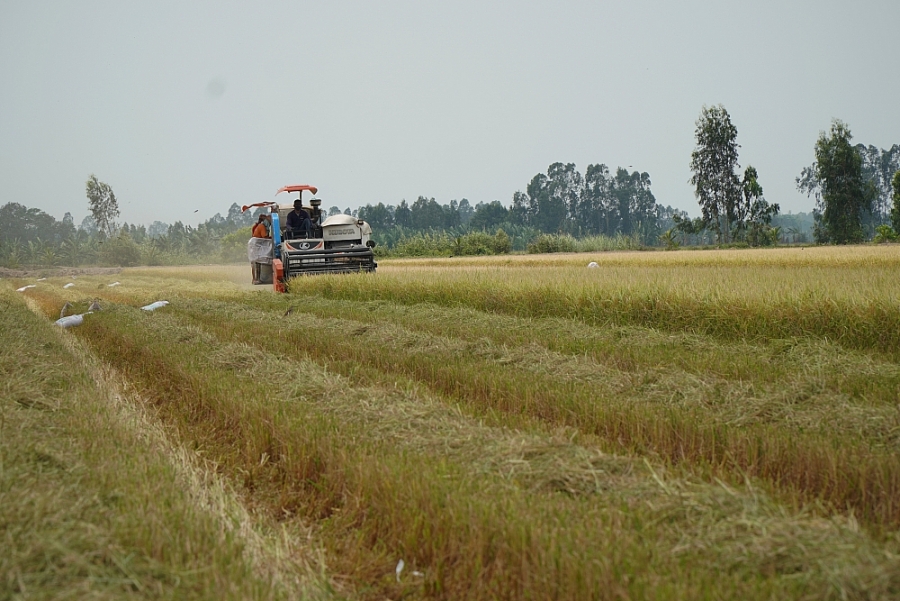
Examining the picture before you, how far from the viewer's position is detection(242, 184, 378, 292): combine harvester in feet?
56.0

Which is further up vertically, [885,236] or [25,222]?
[25,222]

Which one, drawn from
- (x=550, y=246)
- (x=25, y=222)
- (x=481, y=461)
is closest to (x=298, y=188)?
(x=481, y=461)

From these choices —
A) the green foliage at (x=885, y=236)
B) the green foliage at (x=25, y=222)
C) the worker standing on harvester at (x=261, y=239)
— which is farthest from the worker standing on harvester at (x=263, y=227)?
the green foliage at (x=25, y=222)

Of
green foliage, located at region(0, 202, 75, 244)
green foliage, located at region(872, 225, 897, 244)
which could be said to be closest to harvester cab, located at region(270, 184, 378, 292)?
green foliage, located at region(872, 225, 897, 244)

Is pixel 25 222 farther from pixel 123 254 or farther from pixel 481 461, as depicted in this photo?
pixel 481 461

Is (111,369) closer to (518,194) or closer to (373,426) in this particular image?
(373,426)

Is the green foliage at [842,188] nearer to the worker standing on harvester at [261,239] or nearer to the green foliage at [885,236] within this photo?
the green foliage at [885,236]

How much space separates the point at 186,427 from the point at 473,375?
2.50m

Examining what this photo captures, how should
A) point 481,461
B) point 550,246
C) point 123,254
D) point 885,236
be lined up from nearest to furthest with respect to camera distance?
point 481,461 < point 885,236 < point 550,246 < point 123,254

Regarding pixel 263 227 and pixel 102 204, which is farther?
pixel 102 204

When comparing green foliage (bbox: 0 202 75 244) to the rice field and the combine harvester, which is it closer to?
the combine harvester

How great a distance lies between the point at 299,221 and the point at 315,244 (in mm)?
948

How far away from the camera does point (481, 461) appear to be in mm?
3977

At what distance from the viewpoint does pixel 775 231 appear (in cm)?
5222
